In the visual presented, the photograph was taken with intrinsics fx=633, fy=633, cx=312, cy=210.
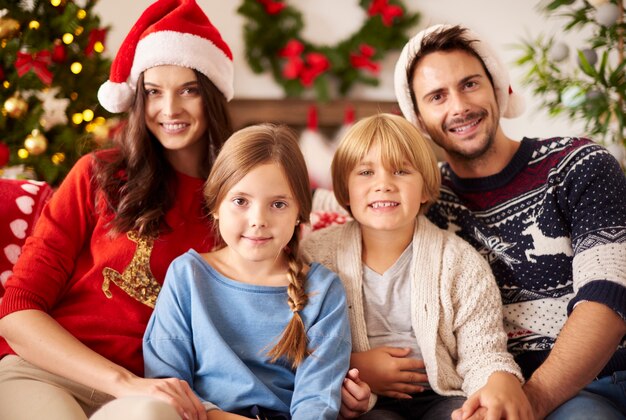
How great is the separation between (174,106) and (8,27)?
101 cm

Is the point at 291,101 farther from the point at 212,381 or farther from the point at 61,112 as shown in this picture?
the point at 212,381

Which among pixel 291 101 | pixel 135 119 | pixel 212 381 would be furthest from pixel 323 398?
pixel 291 101

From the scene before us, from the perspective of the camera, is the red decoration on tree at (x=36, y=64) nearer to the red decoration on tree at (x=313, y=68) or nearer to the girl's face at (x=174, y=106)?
the girl's face at (x=174, y=106)

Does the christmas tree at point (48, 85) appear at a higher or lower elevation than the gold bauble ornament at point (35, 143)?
higher

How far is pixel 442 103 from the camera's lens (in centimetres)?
188

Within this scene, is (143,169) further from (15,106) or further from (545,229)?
(545,229)

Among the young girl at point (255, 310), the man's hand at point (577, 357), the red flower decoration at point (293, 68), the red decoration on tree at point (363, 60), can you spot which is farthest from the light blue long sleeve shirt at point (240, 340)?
the red decoration on tree at point (363, 60)

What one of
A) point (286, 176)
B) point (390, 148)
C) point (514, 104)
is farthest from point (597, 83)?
point (286, 176)

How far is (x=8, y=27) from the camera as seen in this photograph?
7.59ft

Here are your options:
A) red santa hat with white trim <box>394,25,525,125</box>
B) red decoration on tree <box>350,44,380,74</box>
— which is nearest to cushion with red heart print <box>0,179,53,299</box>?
red santa hat with white trim <box>394,25,525,125</box>

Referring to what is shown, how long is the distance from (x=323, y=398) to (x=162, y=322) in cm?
42

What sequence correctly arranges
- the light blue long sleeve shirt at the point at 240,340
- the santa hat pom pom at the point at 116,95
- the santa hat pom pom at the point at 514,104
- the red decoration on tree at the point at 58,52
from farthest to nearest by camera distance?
the red decoration on tree at the point at 58,52 → the santa hat pom pom at the point at 514,104 → the santa hat pom pom at the point at 116,95 → the light blue long sleeve shirt at the point at 240,340

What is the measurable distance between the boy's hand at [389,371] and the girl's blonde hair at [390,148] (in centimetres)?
44

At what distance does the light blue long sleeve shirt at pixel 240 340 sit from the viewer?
1.45 m
